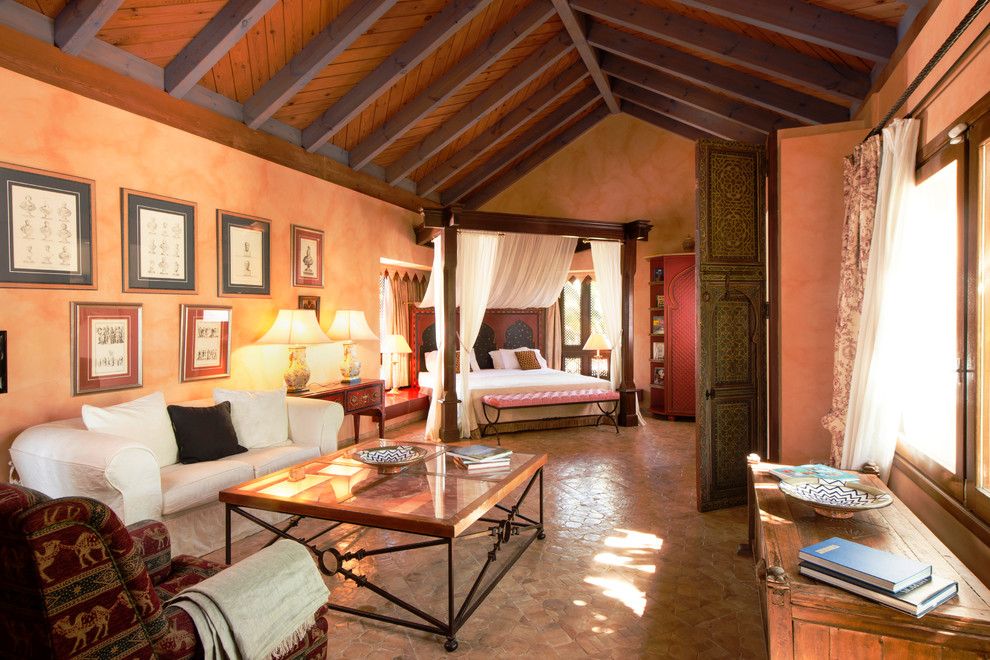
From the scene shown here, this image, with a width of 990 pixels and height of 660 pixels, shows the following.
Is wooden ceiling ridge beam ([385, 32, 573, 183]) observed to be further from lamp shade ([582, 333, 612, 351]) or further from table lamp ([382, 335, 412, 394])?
lamp shade ([582, 333, 612, 351])

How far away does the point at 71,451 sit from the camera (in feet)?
8.91

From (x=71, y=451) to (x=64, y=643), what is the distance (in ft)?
6.67

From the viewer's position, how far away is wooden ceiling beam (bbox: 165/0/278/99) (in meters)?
3.44

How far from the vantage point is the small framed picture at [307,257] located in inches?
200

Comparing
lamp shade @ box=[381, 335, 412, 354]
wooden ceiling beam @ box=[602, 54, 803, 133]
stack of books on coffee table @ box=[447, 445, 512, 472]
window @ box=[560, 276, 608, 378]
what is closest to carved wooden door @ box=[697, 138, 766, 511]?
wooden ceiling beam @ box=[602, 54, 803, 133]

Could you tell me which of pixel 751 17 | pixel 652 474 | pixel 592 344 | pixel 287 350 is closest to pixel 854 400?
pixel 652 474

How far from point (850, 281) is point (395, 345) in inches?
207

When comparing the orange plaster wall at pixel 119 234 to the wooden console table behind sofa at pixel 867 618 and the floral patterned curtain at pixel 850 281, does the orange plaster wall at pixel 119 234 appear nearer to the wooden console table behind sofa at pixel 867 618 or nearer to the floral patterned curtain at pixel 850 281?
the wooden console table behind sofa at pixel 867 618

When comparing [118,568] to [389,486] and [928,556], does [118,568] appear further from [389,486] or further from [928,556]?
[928,556]

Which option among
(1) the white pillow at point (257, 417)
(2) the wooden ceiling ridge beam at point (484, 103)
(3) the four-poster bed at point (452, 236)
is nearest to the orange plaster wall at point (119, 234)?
(1) the white pillow at point (257, 417)

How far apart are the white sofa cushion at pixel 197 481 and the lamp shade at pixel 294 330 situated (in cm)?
129

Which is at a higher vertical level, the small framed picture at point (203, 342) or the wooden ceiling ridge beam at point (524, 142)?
the wooden ceiling ridge beam at point (524, 142)

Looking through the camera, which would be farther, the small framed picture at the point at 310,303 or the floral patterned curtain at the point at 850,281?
the small framed picture at the point at 310,303

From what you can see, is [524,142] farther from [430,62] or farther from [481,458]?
[481,458]
